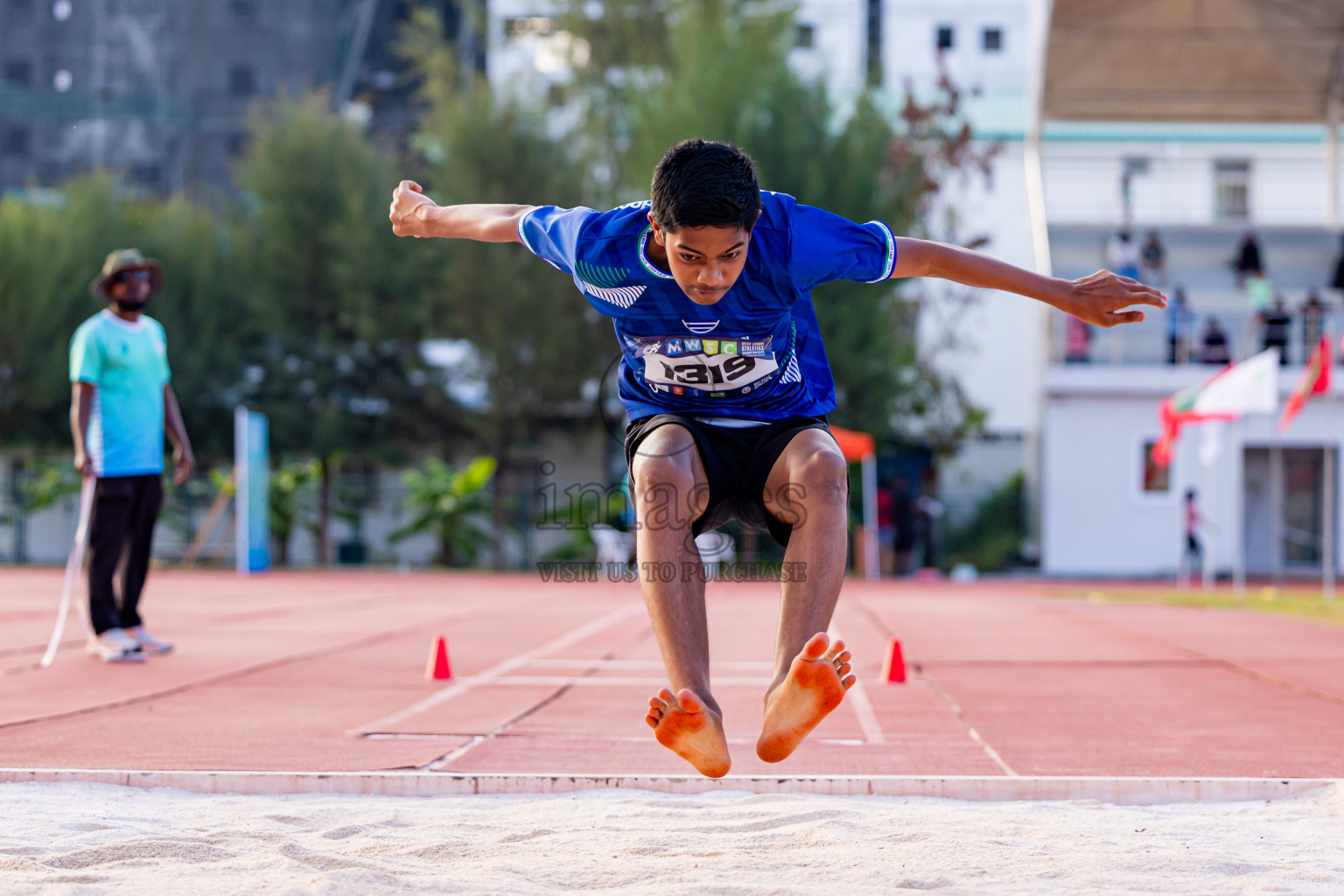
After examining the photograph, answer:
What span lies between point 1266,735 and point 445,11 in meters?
42.5

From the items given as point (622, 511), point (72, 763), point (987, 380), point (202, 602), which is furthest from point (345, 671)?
point (987, 380)

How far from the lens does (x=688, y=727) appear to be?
10.6 feet

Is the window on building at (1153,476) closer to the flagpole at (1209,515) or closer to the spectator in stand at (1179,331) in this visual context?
the flagpole at (1209,515)

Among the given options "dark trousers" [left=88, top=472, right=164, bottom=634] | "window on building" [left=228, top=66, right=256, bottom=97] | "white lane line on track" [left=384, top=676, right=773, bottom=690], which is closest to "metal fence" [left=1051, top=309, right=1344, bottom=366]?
"white lane line on track" [left=384, top=676, right=773, bottom=690]

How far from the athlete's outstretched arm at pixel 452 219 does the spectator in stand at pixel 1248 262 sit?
1025 inches

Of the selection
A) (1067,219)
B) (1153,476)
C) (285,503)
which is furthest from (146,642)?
(1067,219)

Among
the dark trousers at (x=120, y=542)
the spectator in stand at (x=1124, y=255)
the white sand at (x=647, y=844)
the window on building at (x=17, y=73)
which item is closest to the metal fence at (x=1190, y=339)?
the spectator in stand at (x=1124, y=255)

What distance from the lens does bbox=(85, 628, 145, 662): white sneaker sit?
7383 millimetres

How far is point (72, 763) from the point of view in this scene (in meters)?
4.32

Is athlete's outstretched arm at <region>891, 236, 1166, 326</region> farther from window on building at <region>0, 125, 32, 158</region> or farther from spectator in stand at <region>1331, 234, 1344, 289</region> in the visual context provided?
window on building at <region>0, 125, 32, 158</region>

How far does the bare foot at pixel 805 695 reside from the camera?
10.6 ft

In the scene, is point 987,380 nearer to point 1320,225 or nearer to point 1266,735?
point 1320,225

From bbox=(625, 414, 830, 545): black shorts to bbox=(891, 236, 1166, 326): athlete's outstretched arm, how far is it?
58 centimetres

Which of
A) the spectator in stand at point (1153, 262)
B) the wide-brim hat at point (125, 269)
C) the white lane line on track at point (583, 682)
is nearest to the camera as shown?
the white lane line on track at point (583, 682)
